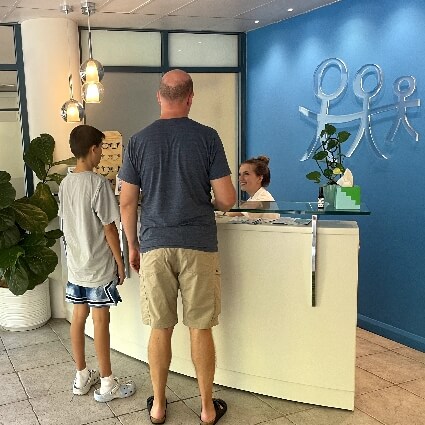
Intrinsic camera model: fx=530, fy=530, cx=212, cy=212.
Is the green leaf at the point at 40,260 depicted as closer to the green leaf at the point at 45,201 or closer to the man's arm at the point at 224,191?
the green leaf at the point at 45,201

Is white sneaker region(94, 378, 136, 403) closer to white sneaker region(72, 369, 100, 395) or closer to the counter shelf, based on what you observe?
white sneaker region(72, 369, 100, 395)

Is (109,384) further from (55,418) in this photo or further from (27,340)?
(27,340)

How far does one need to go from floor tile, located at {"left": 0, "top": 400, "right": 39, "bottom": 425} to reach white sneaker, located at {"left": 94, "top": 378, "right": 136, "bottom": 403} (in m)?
0.37

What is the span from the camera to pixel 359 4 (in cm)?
430

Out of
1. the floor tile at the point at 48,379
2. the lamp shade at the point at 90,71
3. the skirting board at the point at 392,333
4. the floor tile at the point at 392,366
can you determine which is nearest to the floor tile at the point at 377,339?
the skirting board at the point at 392,333

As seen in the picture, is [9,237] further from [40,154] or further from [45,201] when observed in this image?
[40,154]

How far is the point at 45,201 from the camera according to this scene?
455 cm

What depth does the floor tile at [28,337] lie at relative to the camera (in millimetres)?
4241

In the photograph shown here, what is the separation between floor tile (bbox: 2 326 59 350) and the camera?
424 centimetres

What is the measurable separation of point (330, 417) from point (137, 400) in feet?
3.69

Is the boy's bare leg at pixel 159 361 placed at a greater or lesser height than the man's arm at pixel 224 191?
lesser

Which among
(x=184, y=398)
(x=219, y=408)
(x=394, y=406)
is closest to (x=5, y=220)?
(x=184, y=398)

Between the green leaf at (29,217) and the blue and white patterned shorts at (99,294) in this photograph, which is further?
the green leaf at (29,217)

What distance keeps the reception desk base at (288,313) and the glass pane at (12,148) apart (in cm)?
293
